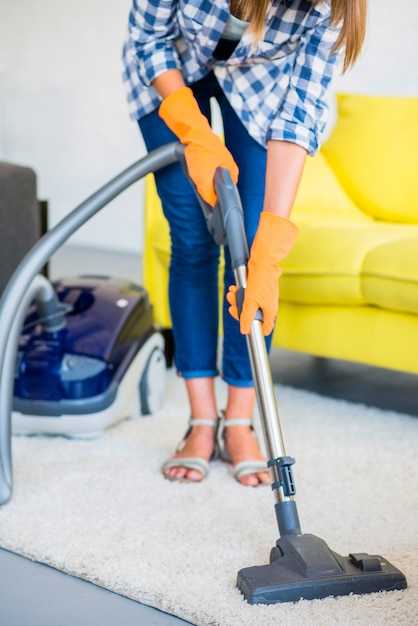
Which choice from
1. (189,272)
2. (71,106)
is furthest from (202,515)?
(71,106)

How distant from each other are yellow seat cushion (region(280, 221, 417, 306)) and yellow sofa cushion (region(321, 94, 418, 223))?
0.31 metres

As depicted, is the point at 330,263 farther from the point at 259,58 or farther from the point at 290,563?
the point at 290,563

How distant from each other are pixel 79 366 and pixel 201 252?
1.17 feet

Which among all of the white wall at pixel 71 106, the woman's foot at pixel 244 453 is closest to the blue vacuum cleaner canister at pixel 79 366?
the woman's foot at pixel 244 453

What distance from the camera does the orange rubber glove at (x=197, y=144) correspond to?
1.42m

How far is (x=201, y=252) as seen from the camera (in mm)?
1719

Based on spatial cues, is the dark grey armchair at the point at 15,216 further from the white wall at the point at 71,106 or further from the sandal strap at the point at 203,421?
the white wall at the point at 71,106

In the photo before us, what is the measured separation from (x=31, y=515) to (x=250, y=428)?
1.56ft

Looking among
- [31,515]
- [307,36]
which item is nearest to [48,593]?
[31,515]

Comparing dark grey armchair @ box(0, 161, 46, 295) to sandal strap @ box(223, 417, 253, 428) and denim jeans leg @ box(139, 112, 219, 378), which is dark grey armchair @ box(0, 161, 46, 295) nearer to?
denim jeans leg @ box(139, 112, 219, 378)

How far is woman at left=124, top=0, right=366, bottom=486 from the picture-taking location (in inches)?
54.1

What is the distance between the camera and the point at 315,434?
1.95 m

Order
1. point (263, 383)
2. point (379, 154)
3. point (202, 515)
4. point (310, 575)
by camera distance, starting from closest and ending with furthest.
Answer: point (310, 575), point (263, 383), point (202, 515), point (379, 154)

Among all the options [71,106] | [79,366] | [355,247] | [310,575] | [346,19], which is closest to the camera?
[310,575]
